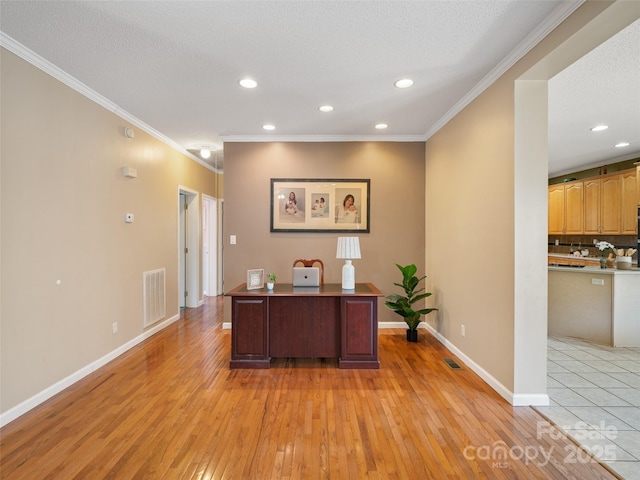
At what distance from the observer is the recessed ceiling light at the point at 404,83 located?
272 cm

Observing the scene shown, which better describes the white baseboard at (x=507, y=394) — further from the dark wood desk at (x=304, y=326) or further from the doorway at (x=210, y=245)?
the doorway at (x=210, y=245)

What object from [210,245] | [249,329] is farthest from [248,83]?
[210,245]

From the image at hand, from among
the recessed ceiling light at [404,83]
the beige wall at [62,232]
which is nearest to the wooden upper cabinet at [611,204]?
the recessed ceiling light at [404,83]

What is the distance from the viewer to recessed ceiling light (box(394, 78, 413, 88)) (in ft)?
8.91

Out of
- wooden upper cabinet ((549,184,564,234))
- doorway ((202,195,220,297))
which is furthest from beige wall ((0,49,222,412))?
wooden upper cabinet ((549,184,564,234))

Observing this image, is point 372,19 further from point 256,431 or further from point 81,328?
point 81,328

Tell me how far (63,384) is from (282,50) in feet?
10.7

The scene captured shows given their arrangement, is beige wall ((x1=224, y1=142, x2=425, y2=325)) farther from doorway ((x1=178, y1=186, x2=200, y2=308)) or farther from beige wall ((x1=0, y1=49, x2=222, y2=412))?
doorway ((x1=178, y1=186, x2=200, y2=308))

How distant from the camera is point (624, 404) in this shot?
234cm

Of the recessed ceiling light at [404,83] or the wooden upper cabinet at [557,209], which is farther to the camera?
the wooden upper cabinet at [557,209]

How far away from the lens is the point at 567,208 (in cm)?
609

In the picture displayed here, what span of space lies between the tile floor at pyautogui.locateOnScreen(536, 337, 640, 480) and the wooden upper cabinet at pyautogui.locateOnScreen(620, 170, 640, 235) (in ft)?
7.72

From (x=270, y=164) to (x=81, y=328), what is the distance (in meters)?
2.84

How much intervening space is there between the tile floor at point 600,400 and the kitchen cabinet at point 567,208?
3.11 m
